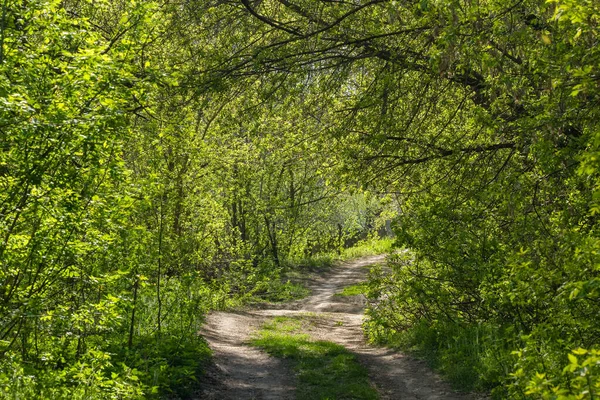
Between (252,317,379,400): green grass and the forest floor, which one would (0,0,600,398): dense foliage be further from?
(252,317,379,400): green grass

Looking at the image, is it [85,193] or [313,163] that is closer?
[85,193]

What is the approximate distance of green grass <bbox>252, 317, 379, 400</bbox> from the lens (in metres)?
9.38

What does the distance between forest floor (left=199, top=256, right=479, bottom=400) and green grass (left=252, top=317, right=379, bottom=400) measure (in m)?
0.19

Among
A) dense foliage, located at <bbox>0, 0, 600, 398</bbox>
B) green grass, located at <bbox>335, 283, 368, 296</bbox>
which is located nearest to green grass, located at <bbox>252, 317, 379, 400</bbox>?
dense foliage, located at <bbox>0, 0, 600, 398</bbox>

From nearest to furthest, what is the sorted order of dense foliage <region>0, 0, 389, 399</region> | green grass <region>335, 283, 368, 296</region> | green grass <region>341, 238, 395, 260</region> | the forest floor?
1. dense foliage <region>0, 0, 389, 399</region>
2. the forest floor
3. green grass <region>335, 283, 368, 296</region>
4. green grass <region>341, 238, 395, 260</region>

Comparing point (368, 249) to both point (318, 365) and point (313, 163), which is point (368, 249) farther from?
point (318, 365)

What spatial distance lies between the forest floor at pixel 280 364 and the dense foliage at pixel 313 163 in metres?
0.50

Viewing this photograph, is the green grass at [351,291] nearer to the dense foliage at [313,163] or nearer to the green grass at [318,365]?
the green grass at [318,365]

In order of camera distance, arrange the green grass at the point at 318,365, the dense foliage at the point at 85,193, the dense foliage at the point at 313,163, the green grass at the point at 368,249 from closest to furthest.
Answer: the dense foliage at the point at 85,193
the dense foliage at the point at 313,163
the green grass at the point at 318,365
the green grass at the point at 368,249

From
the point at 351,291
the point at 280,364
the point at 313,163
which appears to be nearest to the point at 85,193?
the point at 280,364

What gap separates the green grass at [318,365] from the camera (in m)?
9.38

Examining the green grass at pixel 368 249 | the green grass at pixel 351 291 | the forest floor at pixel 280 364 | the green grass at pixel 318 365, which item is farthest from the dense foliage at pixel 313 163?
the green grass at pixel 368 249

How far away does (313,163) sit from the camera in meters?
14.0

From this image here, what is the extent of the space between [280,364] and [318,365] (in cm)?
74
